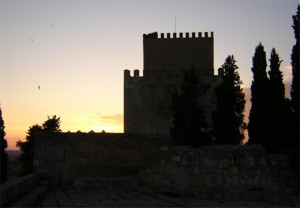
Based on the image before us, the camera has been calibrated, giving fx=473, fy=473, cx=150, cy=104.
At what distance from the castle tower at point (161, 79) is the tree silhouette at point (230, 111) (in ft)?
38.1

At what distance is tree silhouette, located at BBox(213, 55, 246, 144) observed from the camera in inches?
772

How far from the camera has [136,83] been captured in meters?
37.2

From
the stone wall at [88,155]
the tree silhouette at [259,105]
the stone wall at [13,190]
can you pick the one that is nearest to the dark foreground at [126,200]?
the stone wall at [13,190]

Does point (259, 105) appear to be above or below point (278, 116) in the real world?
above

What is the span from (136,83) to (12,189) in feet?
92.3

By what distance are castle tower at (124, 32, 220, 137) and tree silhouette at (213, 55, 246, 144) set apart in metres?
11.6

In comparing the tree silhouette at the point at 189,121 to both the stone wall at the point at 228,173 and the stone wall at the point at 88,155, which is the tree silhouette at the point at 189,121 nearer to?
the stone wall at the point at 88,155

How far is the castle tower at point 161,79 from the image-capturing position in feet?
118

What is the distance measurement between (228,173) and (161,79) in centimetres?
2482

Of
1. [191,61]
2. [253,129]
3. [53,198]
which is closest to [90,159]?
[53,198]

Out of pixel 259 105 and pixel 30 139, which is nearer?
pixel 259 105

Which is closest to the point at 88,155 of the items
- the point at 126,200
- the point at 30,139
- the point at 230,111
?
the point at 126,200

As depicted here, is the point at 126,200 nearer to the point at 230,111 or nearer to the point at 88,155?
the point at 88,155

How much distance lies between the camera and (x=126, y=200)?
10.7 meters
